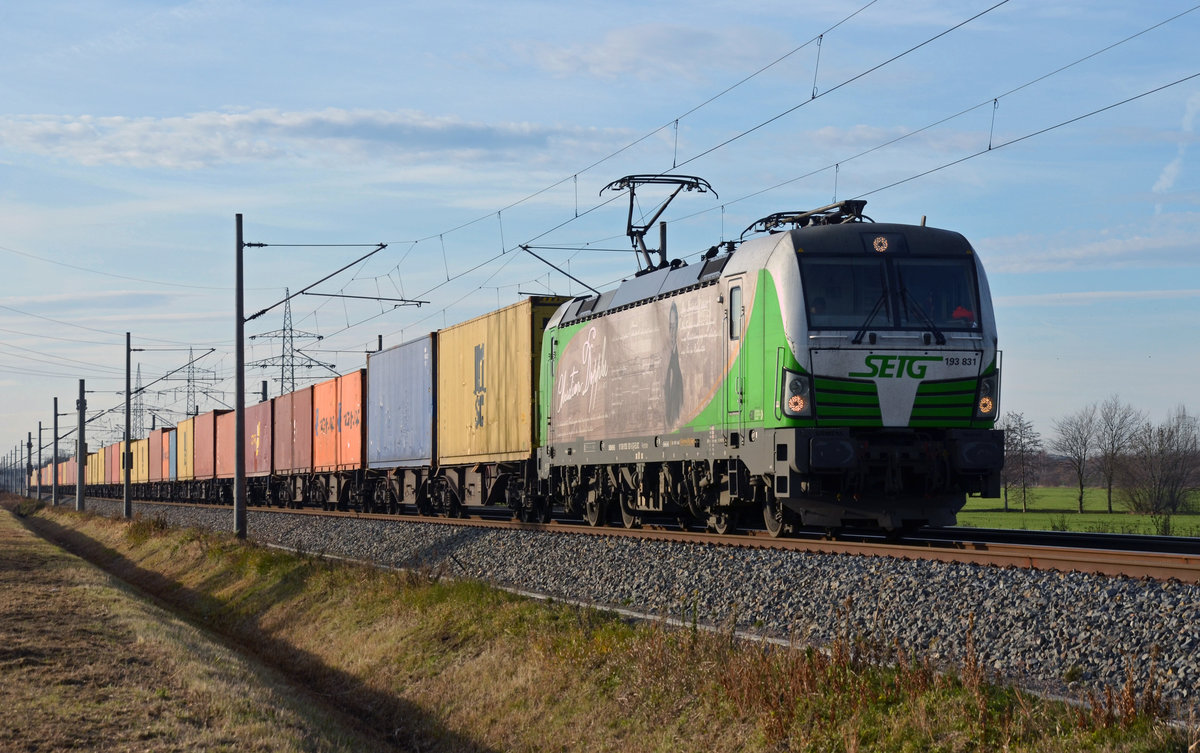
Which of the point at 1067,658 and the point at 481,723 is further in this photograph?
the point at 481,723

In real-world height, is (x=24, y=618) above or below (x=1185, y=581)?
below

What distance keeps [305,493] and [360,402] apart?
8500 mm

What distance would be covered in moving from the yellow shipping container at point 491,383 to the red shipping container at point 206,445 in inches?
999

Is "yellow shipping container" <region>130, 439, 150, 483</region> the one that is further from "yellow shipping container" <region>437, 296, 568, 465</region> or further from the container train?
the container train

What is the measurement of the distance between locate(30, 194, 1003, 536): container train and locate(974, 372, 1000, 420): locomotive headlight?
2 cm

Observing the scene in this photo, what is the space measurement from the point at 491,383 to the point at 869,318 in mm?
11607

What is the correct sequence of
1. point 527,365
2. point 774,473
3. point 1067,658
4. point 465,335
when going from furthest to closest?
point 465,335
point 527,365
point 774,473
point 1067,658

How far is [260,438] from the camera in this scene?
154 feet

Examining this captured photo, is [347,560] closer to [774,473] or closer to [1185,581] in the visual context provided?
[774,473]

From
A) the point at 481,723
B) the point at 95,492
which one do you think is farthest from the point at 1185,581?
the point at 95,492

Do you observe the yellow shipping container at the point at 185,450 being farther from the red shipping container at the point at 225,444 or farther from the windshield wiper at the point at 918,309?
the windshield wiper at the point at 918,309

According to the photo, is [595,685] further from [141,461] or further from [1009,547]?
[141,461]

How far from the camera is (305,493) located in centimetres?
4025

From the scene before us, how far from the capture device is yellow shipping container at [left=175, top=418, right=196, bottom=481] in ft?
190
